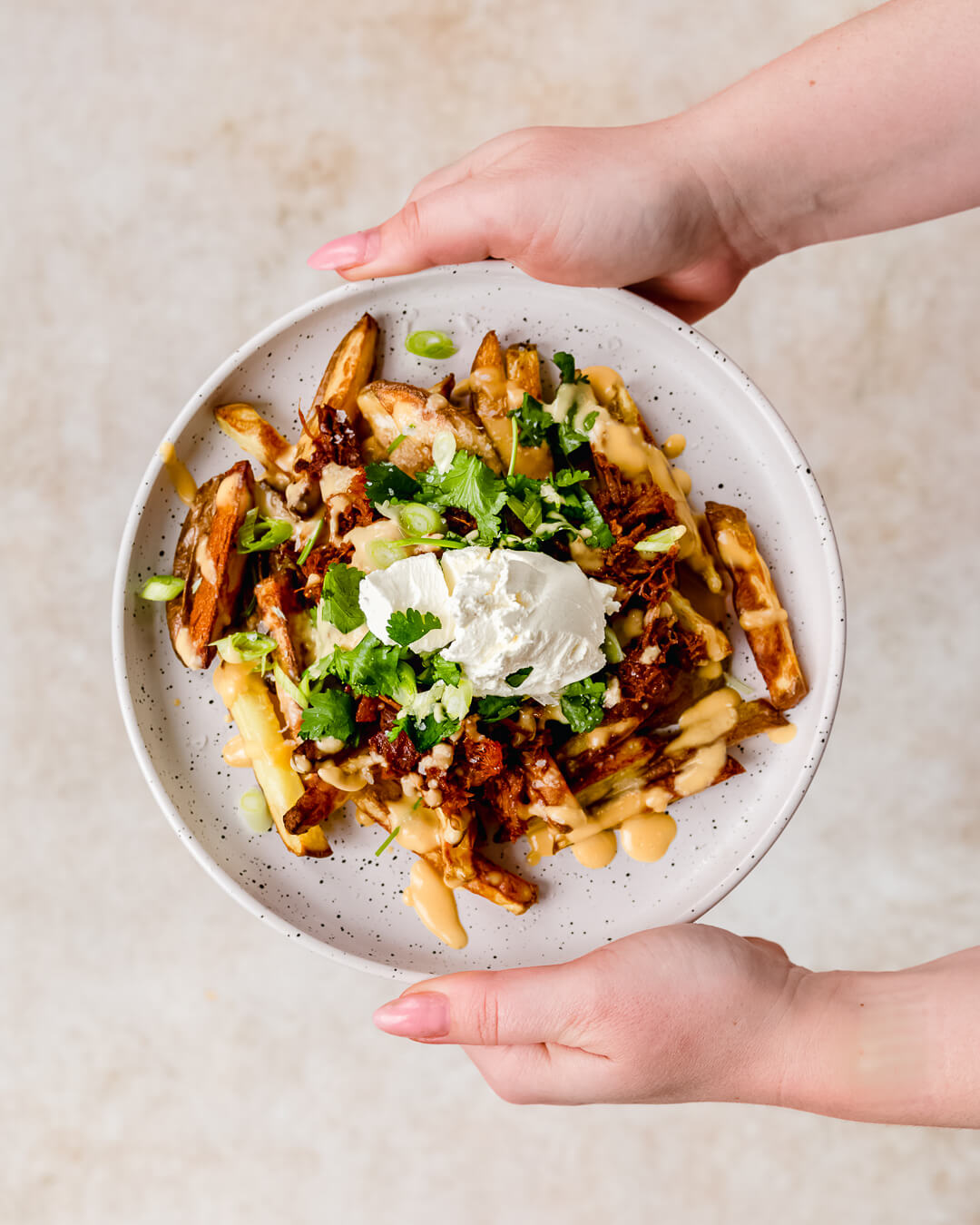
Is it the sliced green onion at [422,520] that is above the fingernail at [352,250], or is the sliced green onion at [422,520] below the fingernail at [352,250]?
below

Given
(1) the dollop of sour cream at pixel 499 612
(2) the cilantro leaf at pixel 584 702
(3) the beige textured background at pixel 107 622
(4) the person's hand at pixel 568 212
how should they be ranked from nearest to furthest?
(1) the dollop of sour cream at pixel 499 612 < (2) the cilantro leaf at pixel 584 702 < (4) the person's hand at pixel 568 212 < (3) the beige textured background at pixel 107 622

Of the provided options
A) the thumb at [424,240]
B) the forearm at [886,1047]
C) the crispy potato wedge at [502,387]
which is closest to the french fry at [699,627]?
the crispy potato wedge at [502,387]

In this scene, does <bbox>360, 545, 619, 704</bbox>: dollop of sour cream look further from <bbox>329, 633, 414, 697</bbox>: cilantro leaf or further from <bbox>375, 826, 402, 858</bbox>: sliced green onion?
<bbox>375, 826, 402, 858</bbox>: sliced green onion

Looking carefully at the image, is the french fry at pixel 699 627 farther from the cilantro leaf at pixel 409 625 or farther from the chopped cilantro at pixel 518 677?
the cilantro leaf at pixel 409 625

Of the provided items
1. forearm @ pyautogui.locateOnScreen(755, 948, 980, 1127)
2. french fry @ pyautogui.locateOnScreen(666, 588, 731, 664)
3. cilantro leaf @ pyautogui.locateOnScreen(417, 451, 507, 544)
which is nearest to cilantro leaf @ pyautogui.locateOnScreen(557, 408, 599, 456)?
cilantro leaf @ pyautogui.locateOnScreen(417, 451, 507, 544)

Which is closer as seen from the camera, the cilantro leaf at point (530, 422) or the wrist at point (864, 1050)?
the wrist at point (864, 1050)
